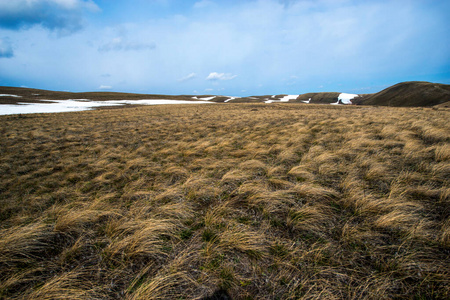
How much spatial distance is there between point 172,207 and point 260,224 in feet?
5.35

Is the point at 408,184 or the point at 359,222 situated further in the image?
the point at 408,184

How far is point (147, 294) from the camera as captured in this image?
1807 mm

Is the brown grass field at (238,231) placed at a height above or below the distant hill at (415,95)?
below

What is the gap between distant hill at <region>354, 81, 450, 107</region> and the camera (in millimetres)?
53853

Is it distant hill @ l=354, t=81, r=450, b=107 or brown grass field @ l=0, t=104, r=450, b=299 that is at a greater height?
distant hill @ l=354, t=81, r=450, b=107

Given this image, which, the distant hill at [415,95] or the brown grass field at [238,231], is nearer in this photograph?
the brown grass field at [238,231]

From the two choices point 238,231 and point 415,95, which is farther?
point 415,95

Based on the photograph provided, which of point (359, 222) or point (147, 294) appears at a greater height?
point (359, 222)

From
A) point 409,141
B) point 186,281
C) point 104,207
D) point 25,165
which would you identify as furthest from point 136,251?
point 409,141

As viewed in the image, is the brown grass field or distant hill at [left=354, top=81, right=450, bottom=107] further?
distant hill at [left=354, top=81, right=450, bottom=107]

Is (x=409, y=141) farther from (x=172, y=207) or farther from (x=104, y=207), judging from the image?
(x=104, y=207)

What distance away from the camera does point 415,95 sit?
59.3 meters

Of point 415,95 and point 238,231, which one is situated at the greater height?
point 415,95

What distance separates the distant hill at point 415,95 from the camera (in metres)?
53.9
